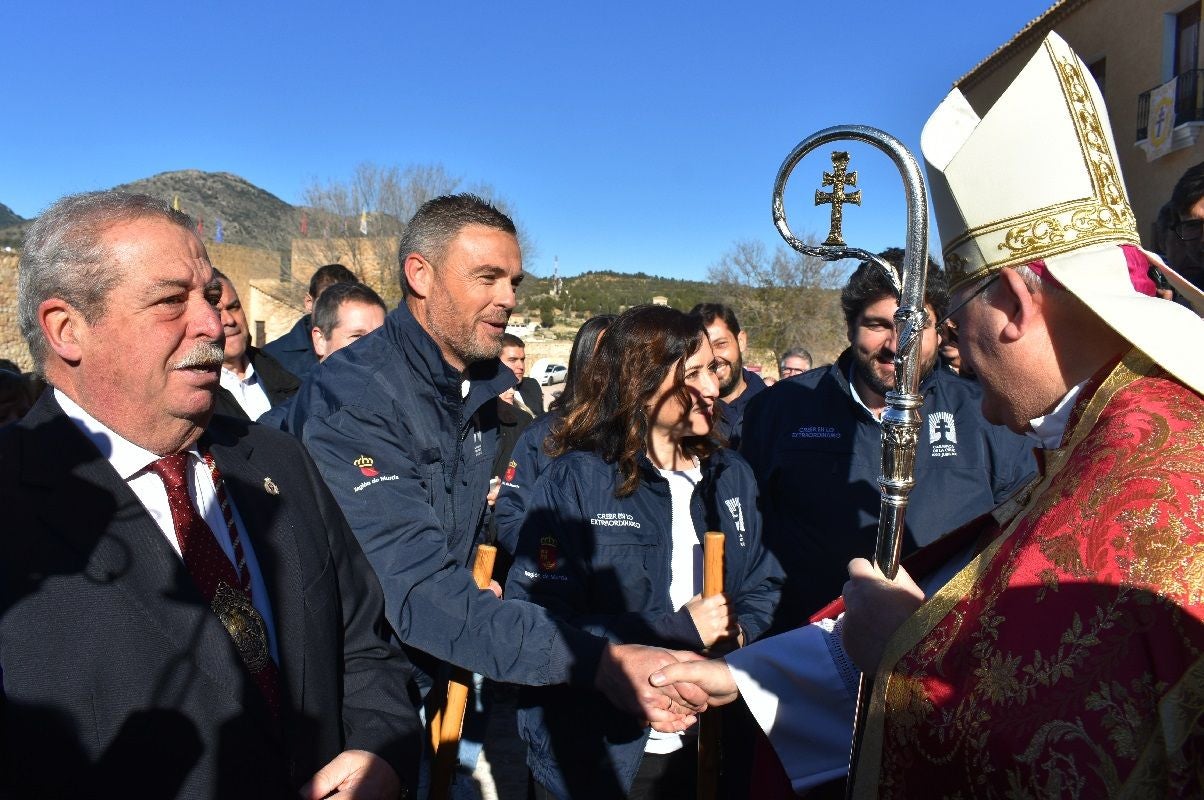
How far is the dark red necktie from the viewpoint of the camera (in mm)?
1869

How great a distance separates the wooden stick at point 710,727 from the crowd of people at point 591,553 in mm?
37

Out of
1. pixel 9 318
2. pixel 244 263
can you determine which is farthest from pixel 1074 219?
pixel 244 263

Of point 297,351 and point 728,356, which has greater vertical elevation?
point 297,351

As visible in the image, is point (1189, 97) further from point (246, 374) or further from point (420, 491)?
point (420, 491)

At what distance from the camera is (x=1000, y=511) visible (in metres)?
2.02

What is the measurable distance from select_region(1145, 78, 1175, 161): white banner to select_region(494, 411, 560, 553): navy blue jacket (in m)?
18.1

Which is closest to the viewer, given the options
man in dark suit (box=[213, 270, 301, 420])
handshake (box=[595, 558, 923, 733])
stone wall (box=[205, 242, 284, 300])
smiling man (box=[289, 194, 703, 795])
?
handshake (box=[595, 558, 923, 733])

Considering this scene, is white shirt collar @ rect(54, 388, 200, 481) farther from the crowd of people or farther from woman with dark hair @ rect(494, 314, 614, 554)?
woman with dark hair @ rect(494, 314, 614, 554)

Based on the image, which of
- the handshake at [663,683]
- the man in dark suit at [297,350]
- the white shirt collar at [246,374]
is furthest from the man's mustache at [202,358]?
the man in dark suit at [297,350]

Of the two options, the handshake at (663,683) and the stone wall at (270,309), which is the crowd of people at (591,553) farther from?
the stone wall at (270,309)

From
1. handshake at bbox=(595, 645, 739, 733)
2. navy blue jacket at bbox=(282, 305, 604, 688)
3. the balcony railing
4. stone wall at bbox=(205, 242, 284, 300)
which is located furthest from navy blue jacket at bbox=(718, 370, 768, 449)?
stone wall at bbox=(205, 242, 284, 300)

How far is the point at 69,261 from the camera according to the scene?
1.86m

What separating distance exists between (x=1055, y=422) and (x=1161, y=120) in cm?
1957

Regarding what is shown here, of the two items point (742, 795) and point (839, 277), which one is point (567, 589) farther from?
point (839, 277)
